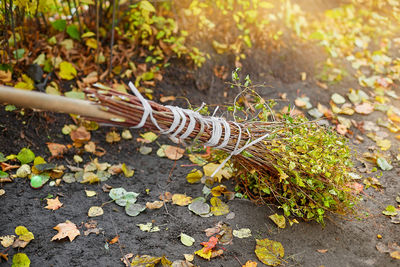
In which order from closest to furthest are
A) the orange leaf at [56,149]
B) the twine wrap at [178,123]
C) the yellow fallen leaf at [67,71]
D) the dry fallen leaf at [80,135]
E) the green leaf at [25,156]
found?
the twine wrap at [178,123], the green leaf at [25,156], the orange leaf at [56,149], the dry fallen leaf at [80,135], the yellow fallen leaf at [67,71]

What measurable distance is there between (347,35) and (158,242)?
331 centimetres

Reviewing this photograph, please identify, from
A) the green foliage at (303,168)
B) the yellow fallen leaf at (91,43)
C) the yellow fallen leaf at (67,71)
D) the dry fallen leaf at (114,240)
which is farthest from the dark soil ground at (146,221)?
the yellow fallen leaf at (91,43)

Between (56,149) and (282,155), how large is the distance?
1.61m

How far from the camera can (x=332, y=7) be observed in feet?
14.1

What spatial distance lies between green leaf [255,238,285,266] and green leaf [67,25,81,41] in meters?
2.27

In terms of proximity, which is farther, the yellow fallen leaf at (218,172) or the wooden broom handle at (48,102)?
the yellow fallen leaf at (218,172)

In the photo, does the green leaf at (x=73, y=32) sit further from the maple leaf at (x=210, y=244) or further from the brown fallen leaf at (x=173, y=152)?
the maple leaf at (x=210, y=244)

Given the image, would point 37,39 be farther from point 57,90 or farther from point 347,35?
point 347,35

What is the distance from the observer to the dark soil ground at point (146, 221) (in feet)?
6.20

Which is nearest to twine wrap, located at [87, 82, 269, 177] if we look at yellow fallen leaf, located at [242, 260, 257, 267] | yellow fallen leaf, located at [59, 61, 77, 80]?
yellow fallen leaf, located at [242, 260, 257, 267]

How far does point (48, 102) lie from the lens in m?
A: 1.49

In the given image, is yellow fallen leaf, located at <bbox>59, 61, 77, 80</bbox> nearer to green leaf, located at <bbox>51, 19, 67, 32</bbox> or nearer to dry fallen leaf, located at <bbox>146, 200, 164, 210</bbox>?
green leaf, located at <bbox>51, 19, 67, 32</bbox>

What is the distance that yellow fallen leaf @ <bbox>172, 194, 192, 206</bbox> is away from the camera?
2.25 meters

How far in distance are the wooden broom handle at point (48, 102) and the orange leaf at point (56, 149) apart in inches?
42.8
